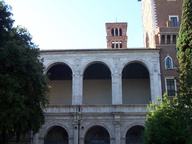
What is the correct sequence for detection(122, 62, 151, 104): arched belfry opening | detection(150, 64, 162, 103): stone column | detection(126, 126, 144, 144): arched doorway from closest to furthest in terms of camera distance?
detection(150, 64, 162, 103): stone column → detection(126, 126, 144, 144): arched doorway → detection(122, 62, 151, 104): arched belfry opening

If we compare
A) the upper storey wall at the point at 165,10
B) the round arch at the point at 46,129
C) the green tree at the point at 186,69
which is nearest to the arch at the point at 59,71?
the round arch at the point at 46,129

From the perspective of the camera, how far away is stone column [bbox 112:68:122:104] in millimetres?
30953

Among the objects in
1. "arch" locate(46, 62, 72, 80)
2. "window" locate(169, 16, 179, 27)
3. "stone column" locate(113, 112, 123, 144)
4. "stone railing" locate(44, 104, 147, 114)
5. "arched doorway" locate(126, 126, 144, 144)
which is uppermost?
"window" locate(169, 16, 179, 27)

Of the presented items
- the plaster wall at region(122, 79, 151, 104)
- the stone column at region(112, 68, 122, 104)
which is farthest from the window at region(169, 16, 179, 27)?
the stone column at region(112, 68, 122, 104)

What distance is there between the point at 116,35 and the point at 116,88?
71.5 feet

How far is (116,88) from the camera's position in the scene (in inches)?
1235

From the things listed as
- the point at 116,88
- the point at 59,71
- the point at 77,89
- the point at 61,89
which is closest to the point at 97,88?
the point at 61,89

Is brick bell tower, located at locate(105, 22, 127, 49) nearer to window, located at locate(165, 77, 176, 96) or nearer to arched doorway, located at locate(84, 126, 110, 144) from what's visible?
window, located at locate(165, 77, 176, 96)

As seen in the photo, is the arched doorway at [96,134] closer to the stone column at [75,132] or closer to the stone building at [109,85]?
the stone building at [109,85]

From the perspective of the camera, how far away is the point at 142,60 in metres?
32.2

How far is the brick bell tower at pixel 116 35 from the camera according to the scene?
51.1 meters

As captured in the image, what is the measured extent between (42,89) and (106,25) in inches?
1236

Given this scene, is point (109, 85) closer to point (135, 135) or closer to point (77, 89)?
point (77, 89)

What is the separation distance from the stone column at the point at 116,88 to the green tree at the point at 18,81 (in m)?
9.78
